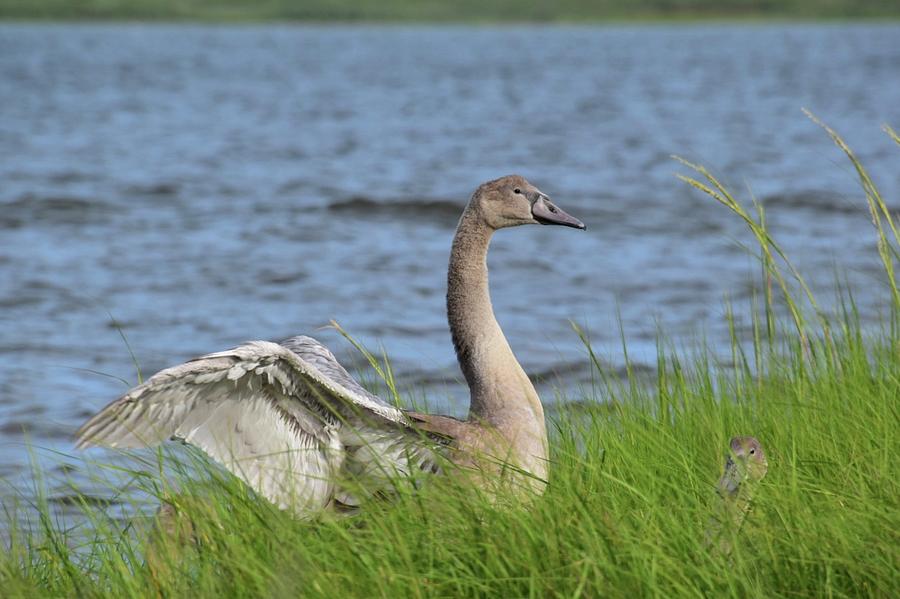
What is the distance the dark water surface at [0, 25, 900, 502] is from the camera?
10.7m

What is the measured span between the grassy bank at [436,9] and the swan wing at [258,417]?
366 ft

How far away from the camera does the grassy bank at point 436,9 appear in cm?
11600

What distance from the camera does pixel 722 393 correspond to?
18.9 feet

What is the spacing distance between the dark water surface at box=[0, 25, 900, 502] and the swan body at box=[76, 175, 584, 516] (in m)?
1.59

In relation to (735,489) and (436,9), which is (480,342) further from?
(436,9)

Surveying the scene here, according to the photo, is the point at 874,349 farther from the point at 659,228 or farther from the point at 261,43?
the point at 261,43

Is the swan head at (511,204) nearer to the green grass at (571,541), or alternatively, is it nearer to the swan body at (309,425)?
the swan body at (309,425)

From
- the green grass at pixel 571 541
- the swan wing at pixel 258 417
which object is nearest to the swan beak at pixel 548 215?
the green grass at pixel 571 541

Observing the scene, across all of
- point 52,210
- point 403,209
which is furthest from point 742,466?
point 52,210

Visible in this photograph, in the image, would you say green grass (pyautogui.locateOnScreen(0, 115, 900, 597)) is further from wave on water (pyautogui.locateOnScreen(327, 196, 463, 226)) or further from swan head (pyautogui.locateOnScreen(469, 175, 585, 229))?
wave on water (pyautogui.locateOnScreen(327, 196, 463, 226))

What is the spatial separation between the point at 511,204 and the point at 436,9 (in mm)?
121274

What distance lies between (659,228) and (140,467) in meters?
11.4

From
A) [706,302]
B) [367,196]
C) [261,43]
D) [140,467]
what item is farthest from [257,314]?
[261,43]

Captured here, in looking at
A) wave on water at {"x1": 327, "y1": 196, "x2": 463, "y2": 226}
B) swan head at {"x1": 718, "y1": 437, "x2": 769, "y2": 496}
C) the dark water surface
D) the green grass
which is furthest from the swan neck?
wave on water at {"x1": 327, "y1": 196, "x2": 463, "y2": 226}
